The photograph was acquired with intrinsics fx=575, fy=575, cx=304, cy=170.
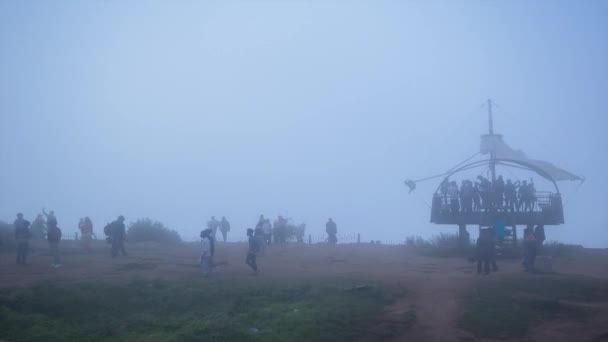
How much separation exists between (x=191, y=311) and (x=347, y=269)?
355 inches

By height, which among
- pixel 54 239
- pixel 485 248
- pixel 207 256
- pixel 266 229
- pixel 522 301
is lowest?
pixel 522 301

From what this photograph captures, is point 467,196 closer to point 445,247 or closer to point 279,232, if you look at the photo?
point 445,247

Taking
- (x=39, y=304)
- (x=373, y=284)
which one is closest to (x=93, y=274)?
(x=39, y=304)

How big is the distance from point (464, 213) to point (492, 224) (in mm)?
1495

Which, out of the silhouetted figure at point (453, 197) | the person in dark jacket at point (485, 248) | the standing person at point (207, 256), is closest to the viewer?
the standing person at point (207, 256)

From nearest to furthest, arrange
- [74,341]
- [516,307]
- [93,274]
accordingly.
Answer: [74,341] < [516,307] < [93,274]

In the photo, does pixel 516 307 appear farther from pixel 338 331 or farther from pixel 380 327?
pixel 338 331

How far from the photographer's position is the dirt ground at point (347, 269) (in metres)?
15.4

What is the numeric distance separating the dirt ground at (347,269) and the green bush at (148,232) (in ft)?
13.9

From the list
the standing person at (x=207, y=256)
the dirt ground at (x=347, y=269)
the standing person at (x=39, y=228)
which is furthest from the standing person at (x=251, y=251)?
the standing person at (x=39, y=228)

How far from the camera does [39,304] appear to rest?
1695 cm

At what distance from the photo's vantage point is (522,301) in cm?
1691

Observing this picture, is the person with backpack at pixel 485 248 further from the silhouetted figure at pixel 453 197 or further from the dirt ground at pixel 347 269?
the silhouetted figure at pixel 453 197

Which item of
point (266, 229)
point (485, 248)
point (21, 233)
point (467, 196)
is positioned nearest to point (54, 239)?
point (21, 233)
